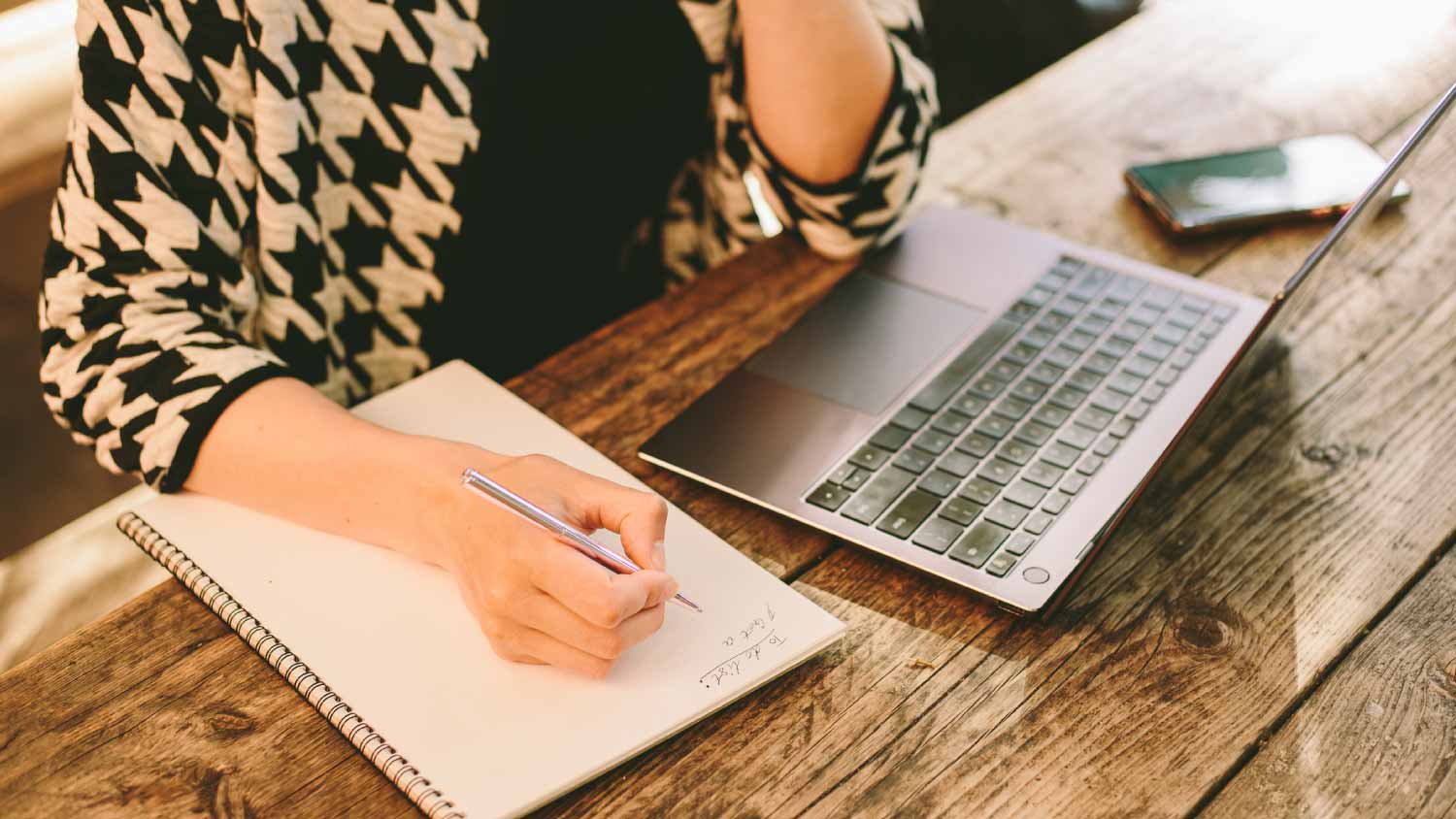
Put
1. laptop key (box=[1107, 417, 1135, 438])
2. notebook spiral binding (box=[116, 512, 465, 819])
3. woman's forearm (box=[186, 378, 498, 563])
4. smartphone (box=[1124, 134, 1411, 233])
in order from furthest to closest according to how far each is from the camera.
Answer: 1. smartphone (box=[1124, 134, 1411, 233])
2. laptop key (box=[1107, 417, 1135, 438])
3. woman's forearm (box=[186, 378, 498, 563])
4. notebook spiral binding (box=[116, 512, 465, 819])

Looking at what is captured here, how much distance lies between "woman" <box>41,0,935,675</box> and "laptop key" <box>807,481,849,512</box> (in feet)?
0.43

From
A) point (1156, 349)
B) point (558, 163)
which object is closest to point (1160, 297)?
point (1156, 349)

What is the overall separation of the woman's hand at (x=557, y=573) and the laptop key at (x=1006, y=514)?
20cm

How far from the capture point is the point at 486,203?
979 mm

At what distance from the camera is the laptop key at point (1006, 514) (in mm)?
663

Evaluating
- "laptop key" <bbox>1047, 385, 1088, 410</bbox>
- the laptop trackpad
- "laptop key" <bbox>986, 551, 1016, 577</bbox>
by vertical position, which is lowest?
"laptop key" <bbox>986, 551, 1016, 577</bbox>

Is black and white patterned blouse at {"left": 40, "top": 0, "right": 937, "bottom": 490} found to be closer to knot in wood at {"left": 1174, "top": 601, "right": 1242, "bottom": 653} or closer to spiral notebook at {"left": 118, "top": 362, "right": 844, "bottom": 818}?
spiral notebook at {"left": 118, "top": 362, "right": 844, "bottom": 818}

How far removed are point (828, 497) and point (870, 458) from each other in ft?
0.14

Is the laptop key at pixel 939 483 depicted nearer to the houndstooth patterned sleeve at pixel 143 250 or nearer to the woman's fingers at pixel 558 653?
the woman's fingers at pixel 558 653

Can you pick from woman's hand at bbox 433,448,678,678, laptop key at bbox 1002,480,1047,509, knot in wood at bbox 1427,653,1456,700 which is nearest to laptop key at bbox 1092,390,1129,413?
laptop key at bbox 1002,480,1047,509

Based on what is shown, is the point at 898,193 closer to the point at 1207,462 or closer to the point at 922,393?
the point at 922,393

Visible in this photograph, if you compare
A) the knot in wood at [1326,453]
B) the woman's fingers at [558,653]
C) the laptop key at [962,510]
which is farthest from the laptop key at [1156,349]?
the woman's fingers at [558,653]

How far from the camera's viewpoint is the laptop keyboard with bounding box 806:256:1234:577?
0.67 metres

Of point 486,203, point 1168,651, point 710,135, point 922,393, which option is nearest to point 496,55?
point 486,203
